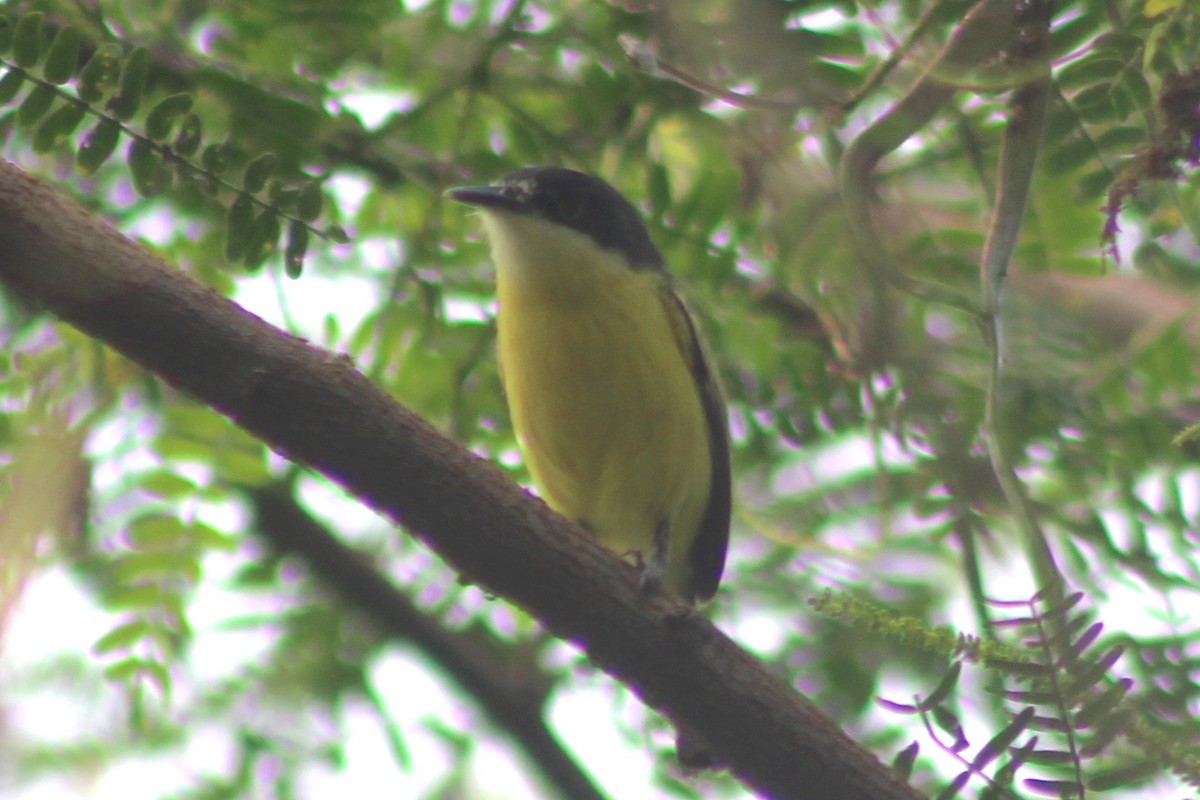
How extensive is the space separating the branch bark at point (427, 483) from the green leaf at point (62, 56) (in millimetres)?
510

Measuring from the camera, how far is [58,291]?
2.50 m

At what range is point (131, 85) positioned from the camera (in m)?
3.02

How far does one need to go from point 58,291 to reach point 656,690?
4.69ft

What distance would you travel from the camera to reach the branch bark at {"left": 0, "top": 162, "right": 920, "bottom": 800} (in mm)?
2533

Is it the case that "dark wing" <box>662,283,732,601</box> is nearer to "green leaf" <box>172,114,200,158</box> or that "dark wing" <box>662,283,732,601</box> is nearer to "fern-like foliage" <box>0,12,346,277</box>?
"fern-like foliage" <box>0,12,346,277</box>

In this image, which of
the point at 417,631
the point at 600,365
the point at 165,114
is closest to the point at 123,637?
the point at 417,631

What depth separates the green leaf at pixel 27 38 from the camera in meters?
2.92

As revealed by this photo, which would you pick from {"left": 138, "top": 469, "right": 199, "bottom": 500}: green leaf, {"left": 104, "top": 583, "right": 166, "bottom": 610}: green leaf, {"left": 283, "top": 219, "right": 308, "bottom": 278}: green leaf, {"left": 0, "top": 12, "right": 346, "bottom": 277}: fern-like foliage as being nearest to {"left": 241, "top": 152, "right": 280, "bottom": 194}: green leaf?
{"left": 0, "top": 12, "right": 346, "bottom": 277}: fern-like foliage

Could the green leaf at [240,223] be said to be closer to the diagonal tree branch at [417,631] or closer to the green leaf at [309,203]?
the green leaf at [309,203]

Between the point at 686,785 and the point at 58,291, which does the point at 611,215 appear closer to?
the point at 686,785

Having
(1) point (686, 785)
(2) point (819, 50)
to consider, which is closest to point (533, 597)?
(2) point (819, 50)

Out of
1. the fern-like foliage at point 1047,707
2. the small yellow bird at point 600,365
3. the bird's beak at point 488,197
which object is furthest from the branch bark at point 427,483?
the bird's beak at point 488,197

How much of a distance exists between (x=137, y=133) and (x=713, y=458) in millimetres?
2123

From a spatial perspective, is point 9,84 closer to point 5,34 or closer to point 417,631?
point 5,34
